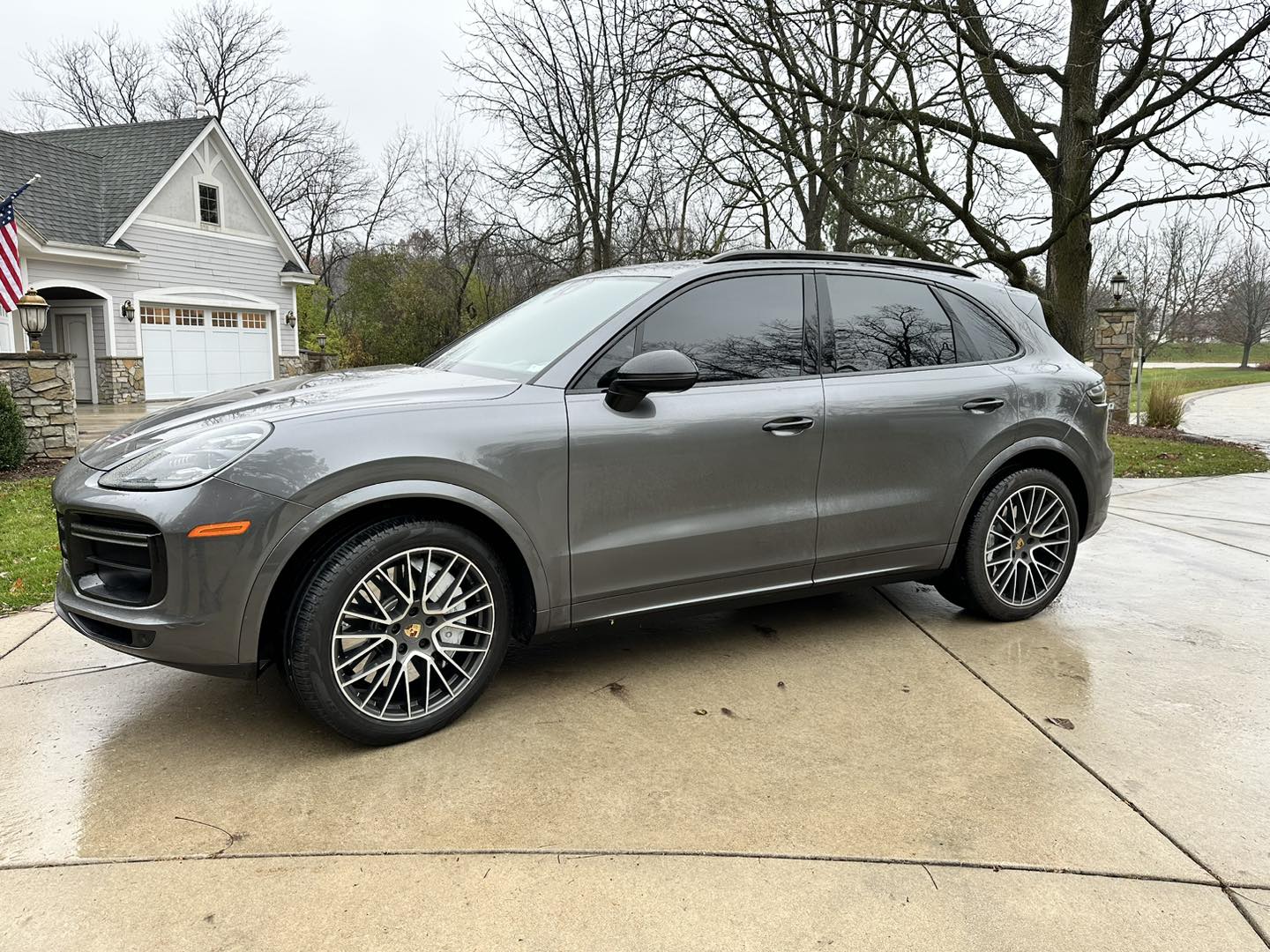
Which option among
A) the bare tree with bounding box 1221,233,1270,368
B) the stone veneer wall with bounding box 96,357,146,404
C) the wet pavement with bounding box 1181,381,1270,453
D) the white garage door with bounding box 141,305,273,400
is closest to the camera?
the wet pavement with bounding box 1181,381,1270,453

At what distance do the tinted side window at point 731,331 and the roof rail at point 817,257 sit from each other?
0.09 m

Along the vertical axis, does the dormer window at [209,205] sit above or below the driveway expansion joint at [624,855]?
above

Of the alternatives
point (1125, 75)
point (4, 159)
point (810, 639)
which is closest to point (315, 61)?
point (4, 159)

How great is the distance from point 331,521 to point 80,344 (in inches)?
832

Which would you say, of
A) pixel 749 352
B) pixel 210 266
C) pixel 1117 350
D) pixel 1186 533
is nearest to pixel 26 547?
pixel 749 352

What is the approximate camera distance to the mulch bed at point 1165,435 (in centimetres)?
1391

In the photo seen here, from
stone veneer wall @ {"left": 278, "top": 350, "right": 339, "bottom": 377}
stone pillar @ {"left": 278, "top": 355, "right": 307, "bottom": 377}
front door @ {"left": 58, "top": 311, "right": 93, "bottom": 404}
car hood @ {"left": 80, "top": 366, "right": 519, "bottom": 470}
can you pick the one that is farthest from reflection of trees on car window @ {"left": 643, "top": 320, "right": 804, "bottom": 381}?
stone pillar @ {"left": 278, "top": 355, "right": 307, "bottom": 377}

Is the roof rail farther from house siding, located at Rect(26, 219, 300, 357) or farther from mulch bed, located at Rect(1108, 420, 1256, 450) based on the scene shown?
house siding, located at Rect(26, 219, 300, 357)

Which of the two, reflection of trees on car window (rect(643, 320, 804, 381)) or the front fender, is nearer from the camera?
the front fender

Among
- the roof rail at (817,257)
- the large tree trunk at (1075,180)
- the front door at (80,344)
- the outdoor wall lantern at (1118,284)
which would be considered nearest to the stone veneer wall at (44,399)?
the roof rail at (817,257)

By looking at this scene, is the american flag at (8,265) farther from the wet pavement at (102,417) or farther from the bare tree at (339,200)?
the bare tree at (339,200)

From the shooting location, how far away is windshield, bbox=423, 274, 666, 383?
3594mm

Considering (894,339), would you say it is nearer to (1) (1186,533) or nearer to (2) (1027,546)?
(2) (1027,546)

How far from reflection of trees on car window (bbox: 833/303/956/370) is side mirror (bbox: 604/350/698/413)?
0.97 metres
